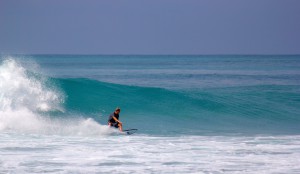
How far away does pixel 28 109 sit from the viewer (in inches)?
680

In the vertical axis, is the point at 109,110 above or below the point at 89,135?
above

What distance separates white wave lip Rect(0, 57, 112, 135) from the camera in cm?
1487

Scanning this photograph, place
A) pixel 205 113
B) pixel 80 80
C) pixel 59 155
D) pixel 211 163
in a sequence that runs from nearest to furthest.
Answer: pixel 211 163 < pixel 59 155 < pixel 205 113 < pixel 80 80

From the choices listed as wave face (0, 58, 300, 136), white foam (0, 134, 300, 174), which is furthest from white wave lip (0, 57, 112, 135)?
white foam (0, 134, 300, 174)

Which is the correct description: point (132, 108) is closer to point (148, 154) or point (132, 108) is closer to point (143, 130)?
point (143, 130)

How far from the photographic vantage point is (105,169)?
31.9 ft

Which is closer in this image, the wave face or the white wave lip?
the white wave lip

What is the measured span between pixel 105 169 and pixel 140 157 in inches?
51.4

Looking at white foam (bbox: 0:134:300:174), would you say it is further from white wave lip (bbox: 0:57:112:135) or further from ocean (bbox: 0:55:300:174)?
white wave lip (bbox: 0:57:112:135)

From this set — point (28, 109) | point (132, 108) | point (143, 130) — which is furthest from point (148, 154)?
point (132, 108)

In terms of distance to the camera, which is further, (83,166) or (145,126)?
(145,126)

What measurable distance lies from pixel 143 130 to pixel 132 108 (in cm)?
593

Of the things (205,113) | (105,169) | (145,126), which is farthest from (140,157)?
(205,113)

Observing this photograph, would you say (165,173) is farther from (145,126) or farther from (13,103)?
(13,103)
